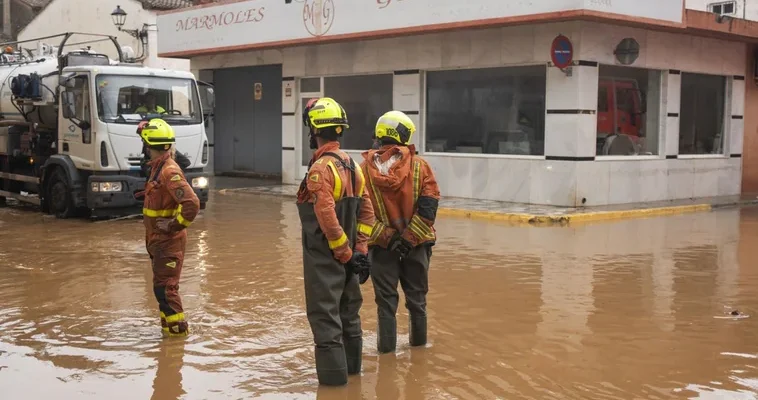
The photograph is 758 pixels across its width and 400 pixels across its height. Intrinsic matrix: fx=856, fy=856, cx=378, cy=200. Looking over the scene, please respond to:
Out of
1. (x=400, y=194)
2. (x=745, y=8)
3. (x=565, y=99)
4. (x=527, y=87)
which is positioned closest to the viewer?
(x=400, y=194)

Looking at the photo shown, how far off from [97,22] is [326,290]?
30537mm

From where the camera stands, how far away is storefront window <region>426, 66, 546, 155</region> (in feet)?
51.9

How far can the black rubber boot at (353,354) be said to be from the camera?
548 cm

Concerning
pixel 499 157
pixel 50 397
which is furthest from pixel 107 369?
pixel 499 157

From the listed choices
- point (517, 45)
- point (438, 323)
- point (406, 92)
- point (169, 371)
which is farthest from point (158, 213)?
point (406, 92)

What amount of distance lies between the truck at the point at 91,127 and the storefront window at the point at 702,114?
954cm

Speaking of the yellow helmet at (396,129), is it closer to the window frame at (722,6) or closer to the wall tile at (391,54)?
the wall tile at (391,54)

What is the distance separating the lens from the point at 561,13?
13.8 metres

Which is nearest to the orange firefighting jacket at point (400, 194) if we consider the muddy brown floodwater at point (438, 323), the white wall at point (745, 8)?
the muddy brown floodwater at point (438, 323)

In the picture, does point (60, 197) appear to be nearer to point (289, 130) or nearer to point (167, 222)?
point (289, 130)

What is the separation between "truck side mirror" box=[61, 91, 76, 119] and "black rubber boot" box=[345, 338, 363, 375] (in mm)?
9663

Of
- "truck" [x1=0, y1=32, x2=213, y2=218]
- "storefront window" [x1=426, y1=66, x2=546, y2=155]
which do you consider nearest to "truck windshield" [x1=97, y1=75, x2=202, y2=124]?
"truck" [x1=0, y1=32, x2=213, y2=218]

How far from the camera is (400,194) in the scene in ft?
19.8

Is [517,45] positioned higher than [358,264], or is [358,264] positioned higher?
[517,45]
